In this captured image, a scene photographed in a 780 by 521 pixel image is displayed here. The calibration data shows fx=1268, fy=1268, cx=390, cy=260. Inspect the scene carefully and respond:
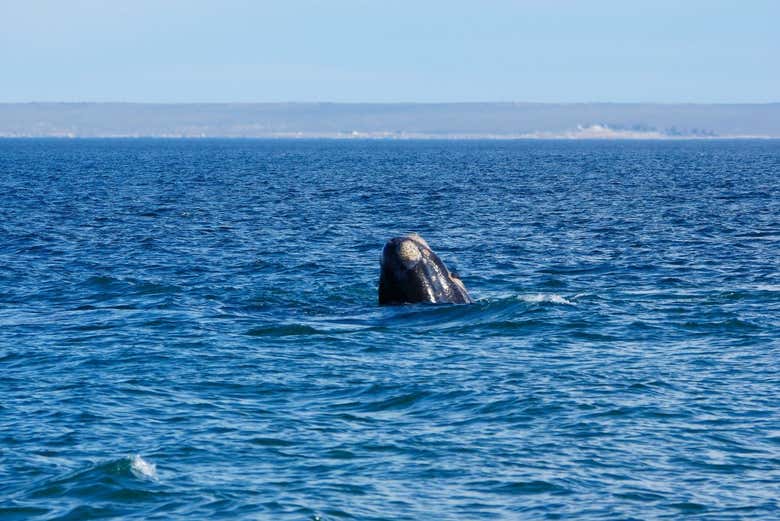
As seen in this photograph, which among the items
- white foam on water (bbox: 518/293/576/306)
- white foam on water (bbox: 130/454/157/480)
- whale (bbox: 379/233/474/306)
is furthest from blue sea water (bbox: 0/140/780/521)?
whale (bbox: 379/233/474/306)

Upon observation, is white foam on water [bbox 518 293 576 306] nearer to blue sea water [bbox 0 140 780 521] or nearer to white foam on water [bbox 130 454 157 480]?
blue sea water [bbox 0 140 780 521]

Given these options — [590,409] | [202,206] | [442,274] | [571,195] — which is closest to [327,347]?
[442,274]

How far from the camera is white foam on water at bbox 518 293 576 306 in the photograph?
28309 mm

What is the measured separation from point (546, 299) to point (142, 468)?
14.5 meters

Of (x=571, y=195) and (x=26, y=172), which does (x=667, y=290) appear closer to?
(x=571, y=195)

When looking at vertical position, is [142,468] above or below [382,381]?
below

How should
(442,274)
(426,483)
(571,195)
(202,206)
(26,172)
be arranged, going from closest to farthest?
(426,483) → (442,274) → (202,206) → (571,195) → (26,172)

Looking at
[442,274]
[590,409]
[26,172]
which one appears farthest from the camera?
[26,172]

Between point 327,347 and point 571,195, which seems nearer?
point 327,347

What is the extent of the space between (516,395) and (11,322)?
12.1 metres

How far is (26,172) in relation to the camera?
368 feet

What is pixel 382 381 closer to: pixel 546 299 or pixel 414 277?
pixel 414 277

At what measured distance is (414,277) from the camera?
26.8 m

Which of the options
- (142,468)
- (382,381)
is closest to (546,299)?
(382,381)
